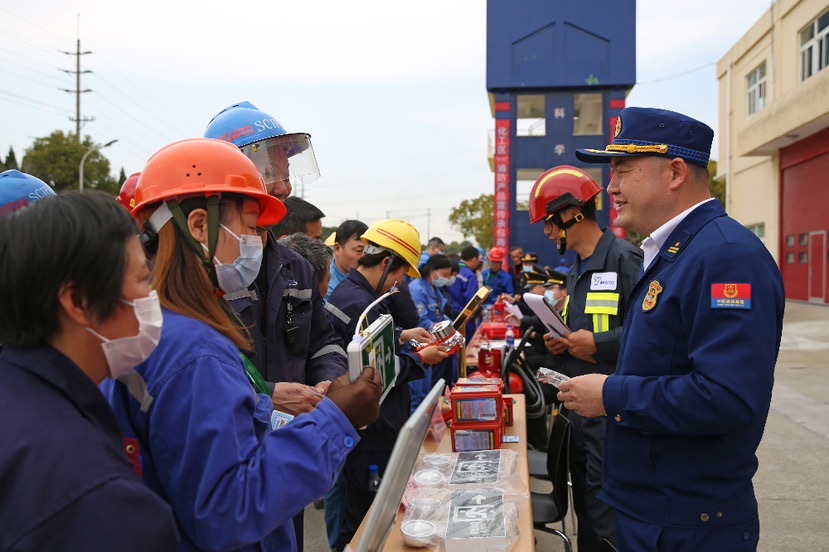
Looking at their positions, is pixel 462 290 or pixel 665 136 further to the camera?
pixel 462 290

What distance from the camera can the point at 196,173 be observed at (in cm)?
166

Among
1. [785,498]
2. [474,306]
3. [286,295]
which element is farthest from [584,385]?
[785,498]

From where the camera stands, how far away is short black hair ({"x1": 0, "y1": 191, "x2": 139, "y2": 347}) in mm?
1062

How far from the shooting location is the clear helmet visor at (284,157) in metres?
2.73

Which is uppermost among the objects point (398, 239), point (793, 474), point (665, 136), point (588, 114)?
point (588, 114)

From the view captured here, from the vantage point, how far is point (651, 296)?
2.09m

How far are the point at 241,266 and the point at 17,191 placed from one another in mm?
1546

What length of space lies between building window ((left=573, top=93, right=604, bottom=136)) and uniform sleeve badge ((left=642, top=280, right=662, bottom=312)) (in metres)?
20.5

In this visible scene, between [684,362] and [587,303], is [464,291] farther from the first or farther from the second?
[684,362]

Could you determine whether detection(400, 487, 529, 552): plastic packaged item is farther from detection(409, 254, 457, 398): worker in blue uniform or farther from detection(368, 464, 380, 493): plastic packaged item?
detection(409, 254, 457, 398): worker in blue uniform

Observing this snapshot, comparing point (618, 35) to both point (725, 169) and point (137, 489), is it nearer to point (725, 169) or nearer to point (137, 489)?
point (725, 169)

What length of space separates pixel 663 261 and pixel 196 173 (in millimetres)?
1517

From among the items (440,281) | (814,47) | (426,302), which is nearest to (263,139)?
(426,302)

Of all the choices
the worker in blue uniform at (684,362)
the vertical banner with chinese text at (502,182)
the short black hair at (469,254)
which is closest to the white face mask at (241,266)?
the worker in blue uniform at (684,362)
